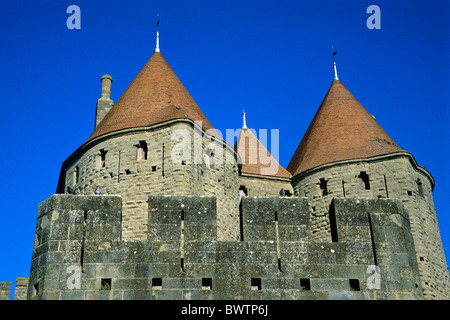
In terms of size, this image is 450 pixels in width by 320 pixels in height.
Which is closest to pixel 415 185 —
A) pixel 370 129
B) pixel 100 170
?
pixel 370 129

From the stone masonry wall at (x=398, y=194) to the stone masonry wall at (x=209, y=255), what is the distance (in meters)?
15.1

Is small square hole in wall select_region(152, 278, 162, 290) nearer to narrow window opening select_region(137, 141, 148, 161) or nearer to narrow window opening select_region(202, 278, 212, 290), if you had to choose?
narrow window opening select_region(202, 278, 212, 290)

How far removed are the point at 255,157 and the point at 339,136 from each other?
12.3 feet

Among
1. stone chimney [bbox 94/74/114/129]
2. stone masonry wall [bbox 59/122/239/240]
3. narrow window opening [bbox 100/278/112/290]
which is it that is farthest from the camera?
stone chimney [bbox 94/74/114/129]

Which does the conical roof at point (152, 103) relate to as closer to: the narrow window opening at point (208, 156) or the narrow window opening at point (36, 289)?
the narrow window opening at point (208, 156)

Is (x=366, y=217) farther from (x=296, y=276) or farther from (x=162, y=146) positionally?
(x=162, y=146)

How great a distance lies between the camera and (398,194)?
78.3 ft

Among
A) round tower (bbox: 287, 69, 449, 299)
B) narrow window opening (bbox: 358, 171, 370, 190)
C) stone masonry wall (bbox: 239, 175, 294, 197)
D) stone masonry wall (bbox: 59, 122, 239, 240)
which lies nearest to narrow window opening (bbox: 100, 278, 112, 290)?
stone masonry wall (bbox: 59, 122, 239, 240)

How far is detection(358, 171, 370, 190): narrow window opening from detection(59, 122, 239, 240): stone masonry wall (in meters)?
4.53

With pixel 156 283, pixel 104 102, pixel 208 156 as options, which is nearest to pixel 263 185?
pixel 208 156

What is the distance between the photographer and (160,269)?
7.70 metres

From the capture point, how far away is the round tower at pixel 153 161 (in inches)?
831

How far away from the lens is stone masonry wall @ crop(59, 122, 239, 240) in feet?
68.8

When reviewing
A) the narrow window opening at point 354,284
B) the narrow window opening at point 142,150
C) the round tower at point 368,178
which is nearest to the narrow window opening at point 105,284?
the narrow window opening at point 354,284
